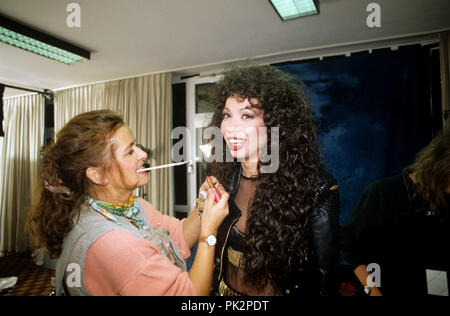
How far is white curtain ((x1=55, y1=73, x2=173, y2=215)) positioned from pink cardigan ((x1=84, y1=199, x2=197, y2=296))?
1.33m

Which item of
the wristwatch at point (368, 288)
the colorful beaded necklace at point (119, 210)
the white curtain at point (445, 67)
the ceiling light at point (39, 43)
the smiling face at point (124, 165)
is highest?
the ceiling light at point (39, 43)

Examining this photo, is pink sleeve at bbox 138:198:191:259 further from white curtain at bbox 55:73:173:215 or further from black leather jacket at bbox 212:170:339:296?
white curtain at bbox 55:73:173:215

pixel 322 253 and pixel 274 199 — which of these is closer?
pixel 322 253

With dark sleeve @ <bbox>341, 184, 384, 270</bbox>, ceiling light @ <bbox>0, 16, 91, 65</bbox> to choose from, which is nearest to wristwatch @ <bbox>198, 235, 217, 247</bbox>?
dark sleeve @ <bbox>341, 184, 384, 270</bbox>

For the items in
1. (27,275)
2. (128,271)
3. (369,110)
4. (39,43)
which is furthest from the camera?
(27,275)

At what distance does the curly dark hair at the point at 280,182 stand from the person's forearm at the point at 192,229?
240 mm

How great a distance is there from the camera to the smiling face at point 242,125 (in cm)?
94

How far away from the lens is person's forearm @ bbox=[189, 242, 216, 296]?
695 mm

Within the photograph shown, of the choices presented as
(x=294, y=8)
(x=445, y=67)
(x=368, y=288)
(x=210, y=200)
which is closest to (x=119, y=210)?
(x=210, y=200)

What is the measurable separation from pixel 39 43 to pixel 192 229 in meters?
2.40

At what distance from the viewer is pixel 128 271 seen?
2.08ft

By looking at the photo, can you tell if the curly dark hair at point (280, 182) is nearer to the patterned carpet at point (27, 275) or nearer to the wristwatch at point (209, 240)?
the wristwatch at point (209, 240)

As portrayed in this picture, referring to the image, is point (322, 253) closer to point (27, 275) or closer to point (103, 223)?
point (103, 223)
